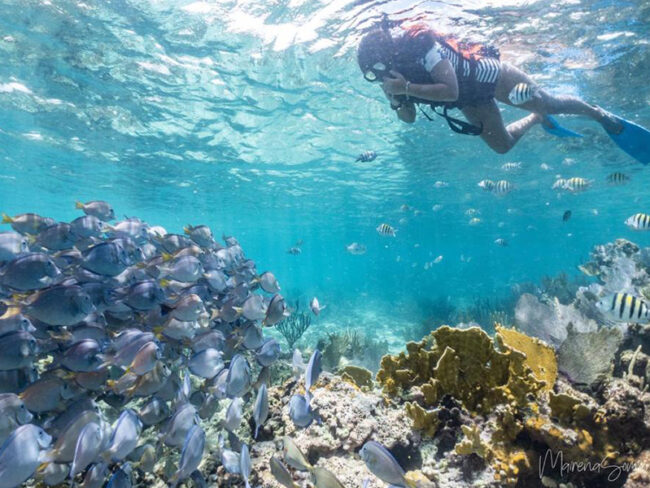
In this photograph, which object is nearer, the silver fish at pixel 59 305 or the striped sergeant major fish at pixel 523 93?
the silver fish at pixel 59 305

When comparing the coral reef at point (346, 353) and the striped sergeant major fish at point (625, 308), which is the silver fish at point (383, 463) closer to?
the striped sergeant major fish at point (625, 308)

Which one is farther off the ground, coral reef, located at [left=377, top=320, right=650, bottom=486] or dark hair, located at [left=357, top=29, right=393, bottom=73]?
dark hair, located at [left=357, top=29, right=393, bottom=73]

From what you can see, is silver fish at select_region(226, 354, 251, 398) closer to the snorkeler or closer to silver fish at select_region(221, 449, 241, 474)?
silver fish at select_region(221, 449, 241, 474)

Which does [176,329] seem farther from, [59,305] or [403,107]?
[403,107]

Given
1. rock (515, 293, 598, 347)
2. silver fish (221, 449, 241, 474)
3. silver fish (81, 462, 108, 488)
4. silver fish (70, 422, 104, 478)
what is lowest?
rock (515, 293, 598, 347)

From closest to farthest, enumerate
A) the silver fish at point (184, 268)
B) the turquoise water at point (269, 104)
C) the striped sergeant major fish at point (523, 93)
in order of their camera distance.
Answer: the silver fish at point (184, 268) → the striped sergeant major fish at point (523, 93) → the turquoise water at point (269, 104)

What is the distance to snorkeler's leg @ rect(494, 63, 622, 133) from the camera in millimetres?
6688

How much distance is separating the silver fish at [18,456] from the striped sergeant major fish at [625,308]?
6.18 m

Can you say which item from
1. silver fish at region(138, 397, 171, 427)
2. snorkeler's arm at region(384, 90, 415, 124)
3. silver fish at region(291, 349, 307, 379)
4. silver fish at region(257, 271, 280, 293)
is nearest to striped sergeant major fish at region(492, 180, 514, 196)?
snorkeler's arm at region(384, 90, 415, 124)

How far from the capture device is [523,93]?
21.3 ft

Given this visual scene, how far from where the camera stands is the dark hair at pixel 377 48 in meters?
5.39

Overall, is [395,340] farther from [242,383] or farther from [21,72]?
[21,72]

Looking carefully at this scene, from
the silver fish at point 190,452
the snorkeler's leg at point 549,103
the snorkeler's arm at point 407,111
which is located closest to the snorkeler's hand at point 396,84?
the snorkeler's arm at point 407,111

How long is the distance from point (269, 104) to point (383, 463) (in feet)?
55.1
